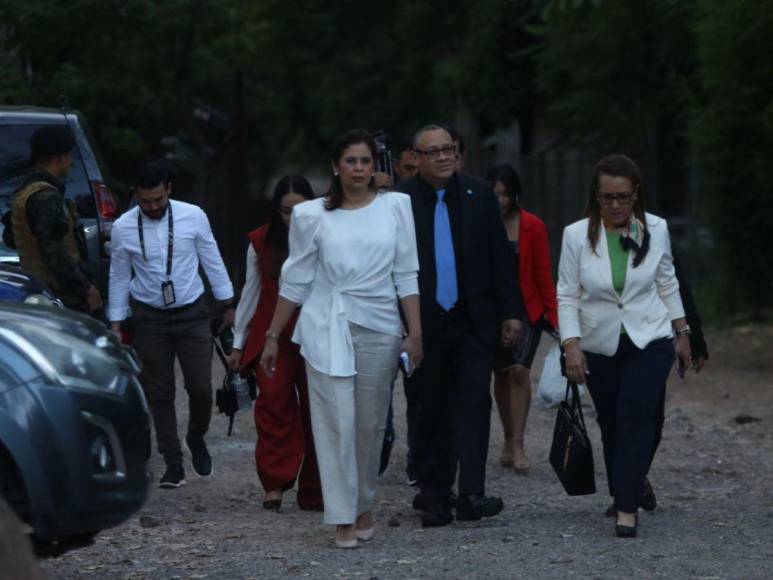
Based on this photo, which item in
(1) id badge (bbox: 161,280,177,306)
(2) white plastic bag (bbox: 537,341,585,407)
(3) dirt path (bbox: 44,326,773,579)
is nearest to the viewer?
(3) dirt path (bbox: 44,326,773,579)

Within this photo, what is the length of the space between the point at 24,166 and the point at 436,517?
147 inches

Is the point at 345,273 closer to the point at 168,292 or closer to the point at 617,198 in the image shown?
the point at 617,198

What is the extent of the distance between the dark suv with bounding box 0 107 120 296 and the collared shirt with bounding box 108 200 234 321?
92 cm

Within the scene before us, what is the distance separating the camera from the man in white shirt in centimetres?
939

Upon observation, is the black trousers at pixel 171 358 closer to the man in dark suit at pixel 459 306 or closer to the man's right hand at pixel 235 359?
the man's right hand at pixel 235 359

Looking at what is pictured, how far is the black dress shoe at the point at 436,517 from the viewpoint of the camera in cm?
830

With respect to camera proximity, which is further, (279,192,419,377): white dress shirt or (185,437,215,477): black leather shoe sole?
(185,437,215,477): black leather shoe sole

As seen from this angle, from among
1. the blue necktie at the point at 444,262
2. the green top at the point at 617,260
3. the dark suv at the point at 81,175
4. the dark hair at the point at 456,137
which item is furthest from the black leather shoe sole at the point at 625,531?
the dark suv at the point at 81,175

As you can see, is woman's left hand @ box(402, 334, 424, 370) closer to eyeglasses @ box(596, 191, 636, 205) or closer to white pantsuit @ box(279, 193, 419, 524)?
white pantsuit @ box(279, 193, 419, 524)

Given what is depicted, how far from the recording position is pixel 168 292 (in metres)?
9.38

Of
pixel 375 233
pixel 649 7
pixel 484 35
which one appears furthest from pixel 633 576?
pixel 484 35

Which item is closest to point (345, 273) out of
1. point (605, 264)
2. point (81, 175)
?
point (605, 264)

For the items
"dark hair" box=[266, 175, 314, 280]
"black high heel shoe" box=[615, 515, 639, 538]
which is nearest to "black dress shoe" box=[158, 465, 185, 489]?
"dark hair" box=[266, 175, 314, 280]

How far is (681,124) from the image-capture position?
72.9ft
